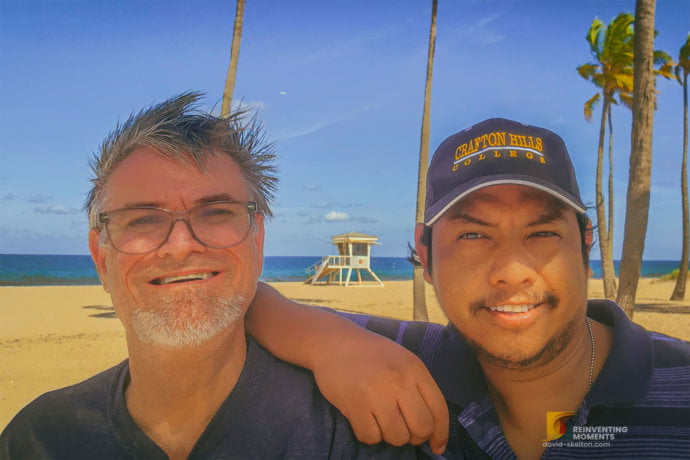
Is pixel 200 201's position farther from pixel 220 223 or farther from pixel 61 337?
pixel 61 337

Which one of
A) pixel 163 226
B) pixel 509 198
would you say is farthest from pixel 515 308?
pixel 163 226

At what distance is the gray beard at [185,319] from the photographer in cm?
196

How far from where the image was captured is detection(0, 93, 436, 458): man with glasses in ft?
6.42

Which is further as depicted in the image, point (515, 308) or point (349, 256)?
point (349, 256)

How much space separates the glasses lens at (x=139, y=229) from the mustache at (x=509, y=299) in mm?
1353

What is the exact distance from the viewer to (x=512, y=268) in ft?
6.51

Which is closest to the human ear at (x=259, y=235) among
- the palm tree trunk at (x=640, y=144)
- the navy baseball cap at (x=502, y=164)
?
the navy baseball cap at (x=502, y=164)

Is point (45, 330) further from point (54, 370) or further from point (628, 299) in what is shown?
point (628, 299)

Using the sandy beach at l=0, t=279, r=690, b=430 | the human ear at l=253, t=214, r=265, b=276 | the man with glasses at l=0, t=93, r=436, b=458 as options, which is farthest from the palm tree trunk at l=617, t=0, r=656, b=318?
the man with glasses at l=0, t=93, r=436, b=458

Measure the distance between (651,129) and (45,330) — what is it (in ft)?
50.7

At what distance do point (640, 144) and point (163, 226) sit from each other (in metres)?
9.09

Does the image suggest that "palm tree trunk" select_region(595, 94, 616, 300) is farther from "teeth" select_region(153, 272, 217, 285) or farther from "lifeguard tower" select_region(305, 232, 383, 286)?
"lifeguard tower" select_region(305, 232, 383, 286)

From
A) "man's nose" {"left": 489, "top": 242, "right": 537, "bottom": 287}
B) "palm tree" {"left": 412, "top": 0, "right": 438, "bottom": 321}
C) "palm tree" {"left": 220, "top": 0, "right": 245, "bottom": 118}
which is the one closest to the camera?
"man's nose" {"left": 489, "top": 242, "right": 537, "bottom": 287}

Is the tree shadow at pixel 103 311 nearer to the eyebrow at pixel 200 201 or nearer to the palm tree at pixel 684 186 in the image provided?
the eyebrow at pixel 200 201
